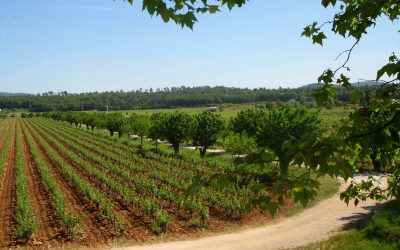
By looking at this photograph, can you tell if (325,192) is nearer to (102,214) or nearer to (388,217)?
(388,217)

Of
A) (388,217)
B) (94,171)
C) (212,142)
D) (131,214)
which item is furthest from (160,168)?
(388,217)

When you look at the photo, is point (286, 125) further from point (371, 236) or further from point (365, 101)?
point (365, 101)

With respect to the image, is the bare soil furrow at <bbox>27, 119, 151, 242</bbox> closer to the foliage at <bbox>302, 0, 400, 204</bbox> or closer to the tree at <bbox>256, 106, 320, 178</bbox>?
the tree at <bbox>256, 106, 320, 178</bbox>

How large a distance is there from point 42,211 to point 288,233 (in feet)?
44.5

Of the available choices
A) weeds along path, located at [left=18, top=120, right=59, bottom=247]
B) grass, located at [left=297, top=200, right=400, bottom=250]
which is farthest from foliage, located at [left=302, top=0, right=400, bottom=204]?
weeds along path, located at [left=18, top=120, right=59, bottom=247]

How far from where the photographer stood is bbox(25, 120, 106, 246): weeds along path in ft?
56.0

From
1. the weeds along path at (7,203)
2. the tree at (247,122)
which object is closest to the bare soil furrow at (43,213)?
the weeds along path at (7,203)

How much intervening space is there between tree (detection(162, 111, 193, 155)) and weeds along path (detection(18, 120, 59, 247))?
16.0 meters

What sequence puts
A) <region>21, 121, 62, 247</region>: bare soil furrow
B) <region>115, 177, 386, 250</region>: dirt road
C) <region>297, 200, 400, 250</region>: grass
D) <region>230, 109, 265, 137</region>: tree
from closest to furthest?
1. <region>297, 200, 400, 250</region>: grass
2. <region>115, 177, 386, 250</region>: dirt road
3. <region>21, 121, 62, 247</region>: bare soil furrow
4. <region>230, 109, 265, 137</region>: tree

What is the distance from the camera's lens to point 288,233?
18172 millimetres

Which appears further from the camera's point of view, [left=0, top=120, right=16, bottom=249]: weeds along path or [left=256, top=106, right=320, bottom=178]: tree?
[left=256, top=106, right=320, bottom=178]: tree

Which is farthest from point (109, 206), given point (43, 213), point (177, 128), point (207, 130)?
point (177, 128)

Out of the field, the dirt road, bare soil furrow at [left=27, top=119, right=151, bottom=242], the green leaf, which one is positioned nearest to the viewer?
the green leaf

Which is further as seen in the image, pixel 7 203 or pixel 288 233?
pixel 7 203
